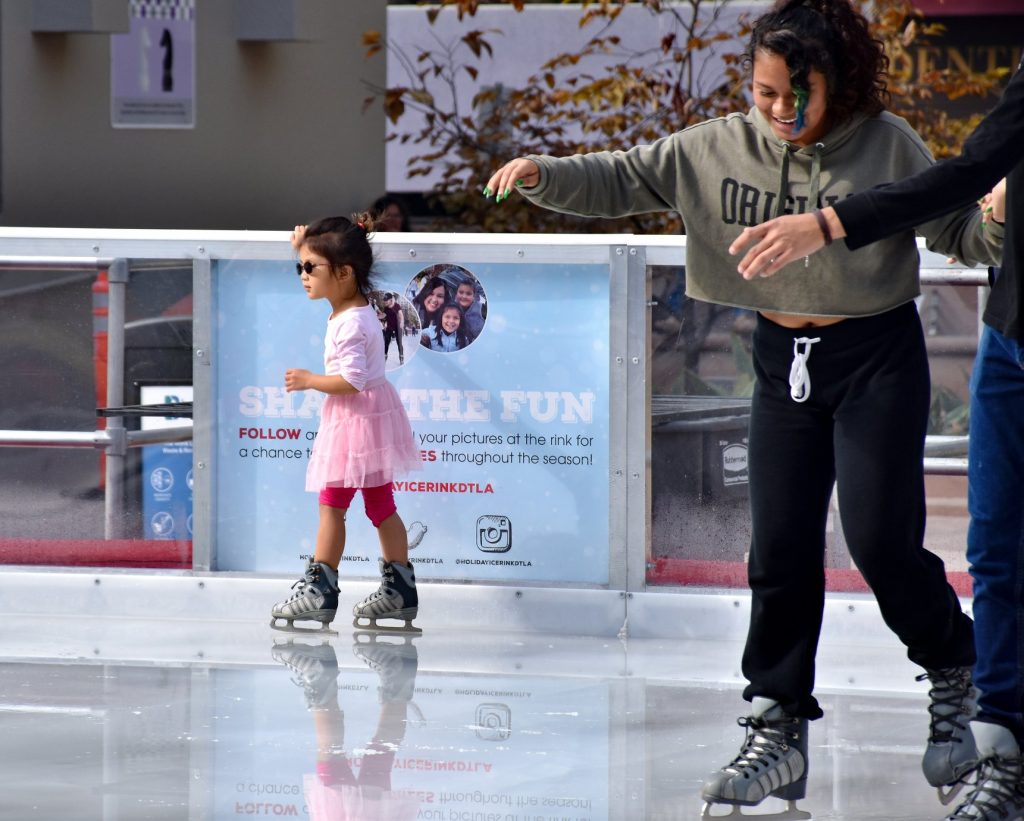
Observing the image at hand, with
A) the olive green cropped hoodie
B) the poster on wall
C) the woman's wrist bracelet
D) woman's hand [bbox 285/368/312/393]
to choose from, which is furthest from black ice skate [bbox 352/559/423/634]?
the poster on wall

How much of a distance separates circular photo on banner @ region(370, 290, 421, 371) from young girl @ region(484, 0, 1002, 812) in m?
1.92

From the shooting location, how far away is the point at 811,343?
3621 millimetres

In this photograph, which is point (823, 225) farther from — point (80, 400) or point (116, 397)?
point (80, 400)

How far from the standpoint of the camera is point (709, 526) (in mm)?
5539

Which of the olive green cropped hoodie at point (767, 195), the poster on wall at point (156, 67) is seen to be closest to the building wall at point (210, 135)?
the poster on wall at point (156, 67)

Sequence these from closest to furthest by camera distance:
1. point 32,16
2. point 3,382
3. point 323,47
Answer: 1. point 3,382
2. point 32,16
3. point 323,47

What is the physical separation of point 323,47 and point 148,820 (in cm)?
1130

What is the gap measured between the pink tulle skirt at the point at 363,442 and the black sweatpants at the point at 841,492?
6.40 feet

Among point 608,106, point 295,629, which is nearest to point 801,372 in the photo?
point 295,629

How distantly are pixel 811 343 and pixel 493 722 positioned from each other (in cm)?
152

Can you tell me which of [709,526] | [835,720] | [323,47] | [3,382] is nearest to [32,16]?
[323,47]

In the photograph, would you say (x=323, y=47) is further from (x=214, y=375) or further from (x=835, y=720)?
(x=835, y=720)

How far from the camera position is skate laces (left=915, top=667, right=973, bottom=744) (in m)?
3.73

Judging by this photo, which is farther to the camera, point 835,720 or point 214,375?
point 214,375
